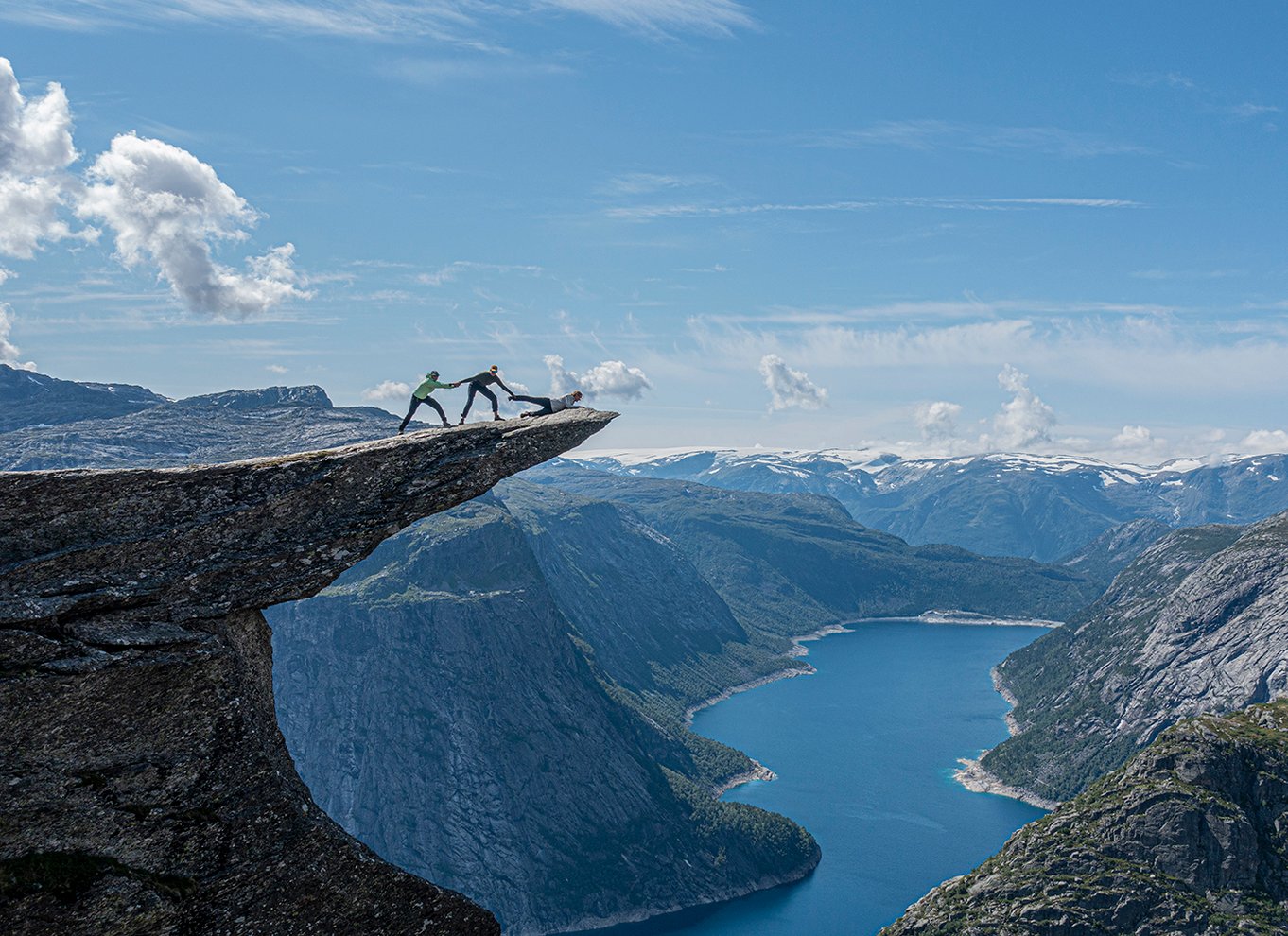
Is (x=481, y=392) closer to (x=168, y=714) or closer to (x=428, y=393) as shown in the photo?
(x=428, y=393)

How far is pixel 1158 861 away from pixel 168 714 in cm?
15674

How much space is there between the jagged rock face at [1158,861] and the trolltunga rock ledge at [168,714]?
131 metres

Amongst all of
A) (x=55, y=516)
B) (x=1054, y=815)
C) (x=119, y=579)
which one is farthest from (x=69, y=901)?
(x=1054, y=815)

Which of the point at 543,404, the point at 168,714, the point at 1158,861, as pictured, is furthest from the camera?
the point at 1158,861

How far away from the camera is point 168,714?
24.9 meters

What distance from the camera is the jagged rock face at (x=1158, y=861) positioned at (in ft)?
423

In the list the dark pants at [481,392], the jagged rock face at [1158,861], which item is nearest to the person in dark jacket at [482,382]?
the dark pants at [481,392]

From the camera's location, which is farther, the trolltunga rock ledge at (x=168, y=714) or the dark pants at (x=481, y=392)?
the dark pants at (x=481, y=392)

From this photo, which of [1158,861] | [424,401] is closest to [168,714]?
[424,401]

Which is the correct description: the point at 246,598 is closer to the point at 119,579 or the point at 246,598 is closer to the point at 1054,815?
the point at 119,579

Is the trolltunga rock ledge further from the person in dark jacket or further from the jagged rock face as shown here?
the jagged rock face

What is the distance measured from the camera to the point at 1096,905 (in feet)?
428

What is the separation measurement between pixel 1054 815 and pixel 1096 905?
28.8 m

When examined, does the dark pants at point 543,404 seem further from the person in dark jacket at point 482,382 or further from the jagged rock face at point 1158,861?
the jagged rock face at point 1158,861
